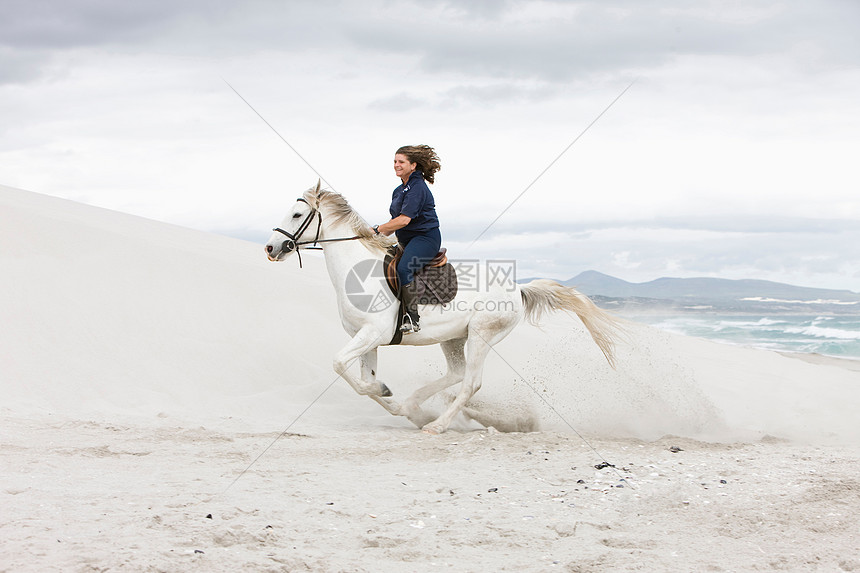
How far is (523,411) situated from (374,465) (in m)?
2.96

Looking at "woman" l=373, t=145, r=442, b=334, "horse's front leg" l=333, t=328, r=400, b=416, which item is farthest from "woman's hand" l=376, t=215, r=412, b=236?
"horse's front leg" l=333, t=328, r=400, b=416

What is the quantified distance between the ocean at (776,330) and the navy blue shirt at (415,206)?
61.1 ft

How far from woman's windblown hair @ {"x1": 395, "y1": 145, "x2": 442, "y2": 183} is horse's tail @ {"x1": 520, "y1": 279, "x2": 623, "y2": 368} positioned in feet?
6.34

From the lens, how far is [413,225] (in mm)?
7480

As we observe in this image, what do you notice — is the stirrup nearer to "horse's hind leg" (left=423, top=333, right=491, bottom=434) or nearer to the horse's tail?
"horse's hind leg" (left=423, top=333, right=491, bottom=434)

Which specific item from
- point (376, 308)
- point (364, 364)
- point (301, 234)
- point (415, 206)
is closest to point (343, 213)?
point (301, 234)

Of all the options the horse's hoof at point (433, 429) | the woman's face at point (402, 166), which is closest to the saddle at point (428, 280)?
the woman's face at point (402, 166)

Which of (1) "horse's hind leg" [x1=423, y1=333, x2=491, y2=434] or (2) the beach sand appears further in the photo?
(1) "horse's hind leg" [x1=423, y1=333, x2=491, y2=434]

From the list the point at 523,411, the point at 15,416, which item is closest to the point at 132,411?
the point at 15,416

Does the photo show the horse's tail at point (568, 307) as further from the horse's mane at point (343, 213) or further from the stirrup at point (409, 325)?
the horse's mane at point (343, 213)

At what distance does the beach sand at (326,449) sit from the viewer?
3924 mm

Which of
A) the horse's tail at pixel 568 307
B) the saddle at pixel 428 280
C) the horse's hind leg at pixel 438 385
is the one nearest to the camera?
the saddle at pixel 428 280

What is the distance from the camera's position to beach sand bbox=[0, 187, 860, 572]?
3.92 metres

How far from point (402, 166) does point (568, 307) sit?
278 cm
